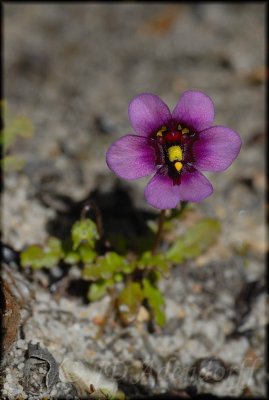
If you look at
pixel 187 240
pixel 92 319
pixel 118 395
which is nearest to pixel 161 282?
pixel 187 240

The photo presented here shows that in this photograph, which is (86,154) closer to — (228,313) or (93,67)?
(93,67)

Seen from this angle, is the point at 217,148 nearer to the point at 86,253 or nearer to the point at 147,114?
the point at 147,114

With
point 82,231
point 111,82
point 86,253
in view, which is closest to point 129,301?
point 86,253

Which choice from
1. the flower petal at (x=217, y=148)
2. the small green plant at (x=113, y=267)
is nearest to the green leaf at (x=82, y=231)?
the small green plant at (x=113, y=267)

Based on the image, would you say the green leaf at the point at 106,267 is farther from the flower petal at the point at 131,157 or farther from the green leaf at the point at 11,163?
the green leaf at the point at 11,163

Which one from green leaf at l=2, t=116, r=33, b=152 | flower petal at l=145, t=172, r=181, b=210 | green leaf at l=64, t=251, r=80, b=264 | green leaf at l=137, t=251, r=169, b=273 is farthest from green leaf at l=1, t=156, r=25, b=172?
flower petal at l=145, t=172, r=181, b=210
